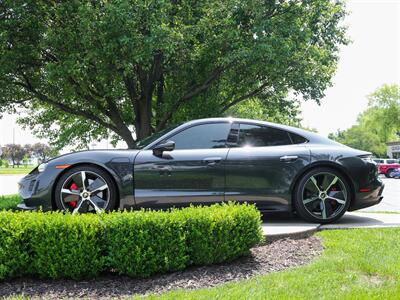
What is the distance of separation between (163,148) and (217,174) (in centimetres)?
80

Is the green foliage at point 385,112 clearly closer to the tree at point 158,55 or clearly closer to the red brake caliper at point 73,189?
the tree at point 158,55

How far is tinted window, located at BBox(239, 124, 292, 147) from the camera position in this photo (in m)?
5.68

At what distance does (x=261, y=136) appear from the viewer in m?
5.74

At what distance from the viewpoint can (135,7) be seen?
33.2ft

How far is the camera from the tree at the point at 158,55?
33.9ft

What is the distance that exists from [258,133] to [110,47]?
5760 millimetres

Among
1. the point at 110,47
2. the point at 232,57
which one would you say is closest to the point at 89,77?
the point at 110,47

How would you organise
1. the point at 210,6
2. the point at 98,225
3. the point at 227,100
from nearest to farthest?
1. the point at 98,225
2. the point at 210,6
3. the point at 227,100

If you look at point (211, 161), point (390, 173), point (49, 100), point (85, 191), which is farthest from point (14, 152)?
point (211, 161)

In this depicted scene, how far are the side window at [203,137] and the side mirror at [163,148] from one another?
0.26 m

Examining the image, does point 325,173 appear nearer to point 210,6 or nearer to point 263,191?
point 263,191

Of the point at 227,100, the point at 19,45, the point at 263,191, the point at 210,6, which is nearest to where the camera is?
the point at 263,191

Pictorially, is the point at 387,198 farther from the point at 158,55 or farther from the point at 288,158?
the point at 288,158

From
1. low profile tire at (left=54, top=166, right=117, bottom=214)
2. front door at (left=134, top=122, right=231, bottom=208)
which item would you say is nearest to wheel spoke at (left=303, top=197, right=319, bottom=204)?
front door at (left=134, top=122, right=231, bottom=208)
